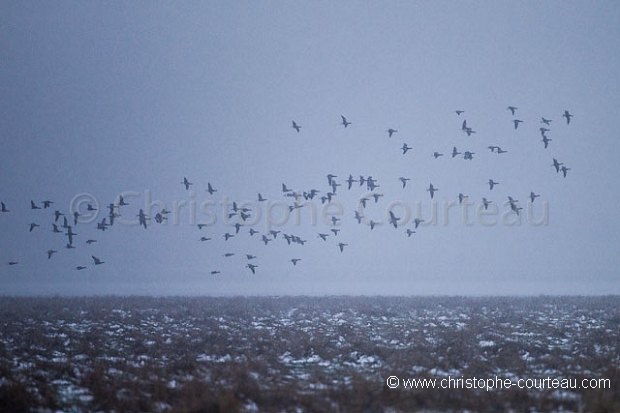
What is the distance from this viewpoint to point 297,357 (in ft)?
51.1

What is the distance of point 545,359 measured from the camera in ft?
47.9

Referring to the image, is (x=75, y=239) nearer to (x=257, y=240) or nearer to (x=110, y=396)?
(x=257, y=240)

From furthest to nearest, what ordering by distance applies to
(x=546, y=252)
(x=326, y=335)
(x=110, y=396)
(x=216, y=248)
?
(x=216, y=248) → (x=546, y=252) → (x=326, y=335) → (x=110, y=396)

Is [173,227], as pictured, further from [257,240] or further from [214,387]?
[214,387]

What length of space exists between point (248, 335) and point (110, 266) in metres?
92.0

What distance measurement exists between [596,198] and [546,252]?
79.4 m

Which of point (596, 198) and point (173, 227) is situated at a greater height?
point (596, 198)

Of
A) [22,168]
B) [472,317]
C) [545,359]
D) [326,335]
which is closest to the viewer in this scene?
[545,359]

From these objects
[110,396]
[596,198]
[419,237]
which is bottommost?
[110,396]

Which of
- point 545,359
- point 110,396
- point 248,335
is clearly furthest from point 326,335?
point 110,396

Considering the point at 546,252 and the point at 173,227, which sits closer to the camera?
the point at 546,252

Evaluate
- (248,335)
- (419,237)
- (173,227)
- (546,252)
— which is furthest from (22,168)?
(248,335)

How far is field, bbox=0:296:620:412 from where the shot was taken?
11.2m

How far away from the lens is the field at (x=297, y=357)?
11.2 metres
